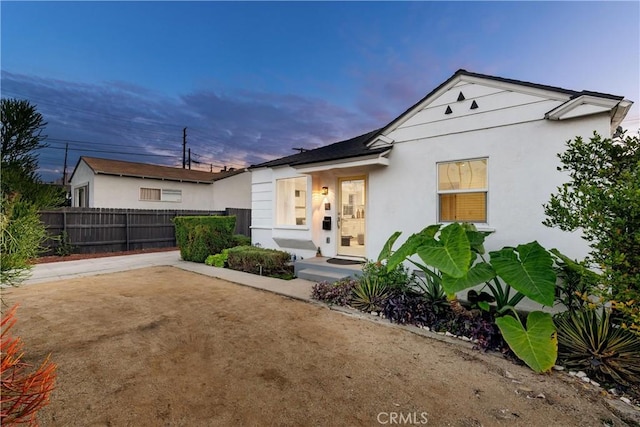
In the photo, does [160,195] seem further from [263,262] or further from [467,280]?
[467,280]

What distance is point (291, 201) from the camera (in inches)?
351

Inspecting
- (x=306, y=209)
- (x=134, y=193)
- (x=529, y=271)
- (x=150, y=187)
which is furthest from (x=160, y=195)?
(x=529, y=271)

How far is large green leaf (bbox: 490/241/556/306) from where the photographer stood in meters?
3.19

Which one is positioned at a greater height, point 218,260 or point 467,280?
point 467,280

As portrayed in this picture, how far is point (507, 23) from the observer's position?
655cm

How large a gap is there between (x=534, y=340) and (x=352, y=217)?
4860mm

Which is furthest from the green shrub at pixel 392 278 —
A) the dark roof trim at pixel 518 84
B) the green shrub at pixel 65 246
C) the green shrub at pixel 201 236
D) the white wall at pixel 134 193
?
the white wall at pixel 134 193

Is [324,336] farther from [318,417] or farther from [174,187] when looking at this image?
[174,187]

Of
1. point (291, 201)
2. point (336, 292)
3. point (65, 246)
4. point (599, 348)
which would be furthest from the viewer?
point (65, 246)

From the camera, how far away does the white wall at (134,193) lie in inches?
587

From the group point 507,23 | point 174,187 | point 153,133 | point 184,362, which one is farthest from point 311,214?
point 153,133

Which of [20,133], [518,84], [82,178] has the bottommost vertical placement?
[20,133]

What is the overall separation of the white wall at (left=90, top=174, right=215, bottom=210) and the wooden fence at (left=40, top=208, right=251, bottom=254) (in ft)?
10.8

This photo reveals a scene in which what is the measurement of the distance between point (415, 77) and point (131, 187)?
50.7ft
